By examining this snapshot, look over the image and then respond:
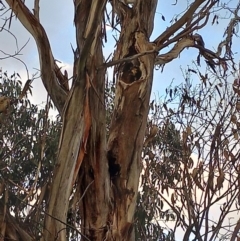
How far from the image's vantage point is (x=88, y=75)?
1.43m

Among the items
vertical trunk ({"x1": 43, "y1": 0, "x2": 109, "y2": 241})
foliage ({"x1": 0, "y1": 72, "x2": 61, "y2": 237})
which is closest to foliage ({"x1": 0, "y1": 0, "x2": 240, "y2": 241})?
vertical trunk ({"x1": 43, "y1": 0, "x2": 109, "y2": 241})

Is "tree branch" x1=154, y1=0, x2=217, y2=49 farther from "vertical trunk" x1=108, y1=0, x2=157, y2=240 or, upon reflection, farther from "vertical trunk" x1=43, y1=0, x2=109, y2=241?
"vertical trunk" x1=43, y1=0, x2=109, y2=241

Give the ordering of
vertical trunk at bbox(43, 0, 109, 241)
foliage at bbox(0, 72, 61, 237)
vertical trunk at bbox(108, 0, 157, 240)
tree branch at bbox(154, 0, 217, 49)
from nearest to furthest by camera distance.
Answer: vertical trunk at bbox(43, 0, 109, 241) < vertical trunk at bbox(108, 0, 157, 240) < tree branch at bbox(154, 0, 217, 49) < foliage at bbox(0, 72, 61, 237)

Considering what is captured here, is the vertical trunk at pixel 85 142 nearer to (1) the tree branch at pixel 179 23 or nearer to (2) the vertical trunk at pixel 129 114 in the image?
(2) the vertical trunk at pixel 129 114

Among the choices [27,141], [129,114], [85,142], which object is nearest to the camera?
[85,142]

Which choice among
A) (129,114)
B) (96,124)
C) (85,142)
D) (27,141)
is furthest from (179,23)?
(27,141)

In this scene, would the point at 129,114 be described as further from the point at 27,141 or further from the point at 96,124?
the point at 27,141

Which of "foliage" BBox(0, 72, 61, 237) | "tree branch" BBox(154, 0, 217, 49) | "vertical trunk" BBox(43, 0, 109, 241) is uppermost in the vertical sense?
"foliage" BBox(0, 72, 61, 237)

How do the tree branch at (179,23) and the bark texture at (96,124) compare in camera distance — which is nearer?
the bark texture at (96,124)

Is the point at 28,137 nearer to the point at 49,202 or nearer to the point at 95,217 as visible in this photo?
the point at 95,217

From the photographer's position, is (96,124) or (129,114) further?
(129,114)

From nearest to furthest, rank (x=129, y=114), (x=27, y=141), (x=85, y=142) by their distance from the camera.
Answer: (x=85, y=142)
(x=129, y=114)
(x=27, y=141)

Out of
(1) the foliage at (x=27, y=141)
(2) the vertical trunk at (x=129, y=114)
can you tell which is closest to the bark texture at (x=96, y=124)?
(2) the vertical trunk at (x=129, y=114)

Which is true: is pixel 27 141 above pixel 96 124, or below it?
above
